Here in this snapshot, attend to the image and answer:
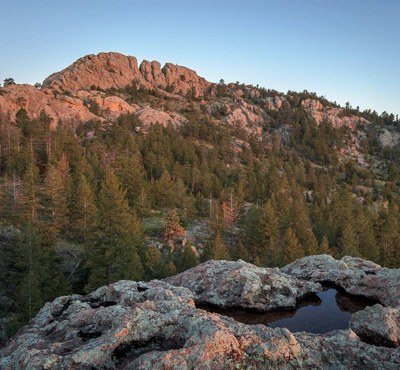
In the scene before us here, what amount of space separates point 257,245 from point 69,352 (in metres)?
44.9

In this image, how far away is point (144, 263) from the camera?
→ 36.8 m

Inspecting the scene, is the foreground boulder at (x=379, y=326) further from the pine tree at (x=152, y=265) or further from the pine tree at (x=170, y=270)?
the pine tree at (x=152, y=265)

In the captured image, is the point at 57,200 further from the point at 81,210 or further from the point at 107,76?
the point at 107,76

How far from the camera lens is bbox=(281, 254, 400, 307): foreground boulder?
11750 mm

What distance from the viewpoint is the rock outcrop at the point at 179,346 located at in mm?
6559

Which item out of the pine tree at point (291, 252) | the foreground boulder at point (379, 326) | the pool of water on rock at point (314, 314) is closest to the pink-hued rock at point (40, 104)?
the pine tree at point (291, 252)

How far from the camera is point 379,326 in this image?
826 cm

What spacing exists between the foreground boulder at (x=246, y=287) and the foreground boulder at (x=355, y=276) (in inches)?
48.9

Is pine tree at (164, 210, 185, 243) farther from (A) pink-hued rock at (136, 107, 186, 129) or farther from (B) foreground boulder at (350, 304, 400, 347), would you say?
(A) pink-hued rock at (136, 107, 186, 129)

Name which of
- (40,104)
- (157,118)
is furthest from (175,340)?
(157,118)

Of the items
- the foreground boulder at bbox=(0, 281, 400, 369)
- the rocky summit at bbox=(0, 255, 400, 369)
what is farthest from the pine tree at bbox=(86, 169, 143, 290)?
the foreground boulder at bbox=(0, 281, 400, 369)

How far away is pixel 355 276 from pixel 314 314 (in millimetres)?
3293

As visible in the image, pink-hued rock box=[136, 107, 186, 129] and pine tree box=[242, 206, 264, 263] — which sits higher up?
pink-hued rock box=[136, 107, 186, 129]

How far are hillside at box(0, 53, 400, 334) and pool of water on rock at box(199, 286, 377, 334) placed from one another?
2008 cm
